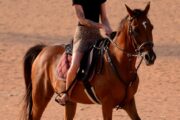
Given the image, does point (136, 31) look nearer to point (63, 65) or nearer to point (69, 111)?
point (63, 65)

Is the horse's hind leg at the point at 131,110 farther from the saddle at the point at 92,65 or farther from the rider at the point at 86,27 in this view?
the rider at the point at 86,27

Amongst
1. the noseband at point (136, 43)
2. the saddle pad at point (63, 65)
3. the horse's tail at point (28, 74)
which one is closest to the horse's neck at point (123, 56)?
the noseband at point (136, 43)

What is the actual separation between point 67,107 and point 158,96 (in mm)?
3309

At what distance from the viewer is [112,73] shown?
6.57 m

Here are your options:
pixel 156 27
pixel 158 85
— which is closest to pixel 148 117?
pixel 158 85

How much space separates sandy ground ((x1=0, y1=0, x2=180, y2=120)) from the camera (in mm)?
9570

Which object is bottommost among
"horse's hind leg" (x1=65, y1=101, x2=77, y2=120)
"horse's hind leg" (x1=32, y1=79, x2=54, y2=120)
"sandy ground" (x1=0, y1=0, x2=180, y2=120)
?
"sandy ground" (x1=0, y1=0, x2=180, y2=120)

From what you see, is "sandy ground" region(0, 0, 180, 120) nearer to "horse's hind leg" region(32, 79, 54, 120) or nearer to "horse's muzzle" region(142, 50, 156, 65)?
"horse's hind leg" region(32, 79, 54, 120)

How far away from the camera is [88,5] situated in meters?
6.75

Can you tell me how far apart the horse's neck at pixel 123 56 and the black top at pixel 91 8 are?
0.42m

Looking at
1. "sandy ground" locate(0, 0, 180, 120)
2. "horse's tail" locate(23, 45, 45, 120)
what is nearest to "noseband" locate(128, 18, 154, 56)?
"horse's tail" locate(23, 45, 45, 120)

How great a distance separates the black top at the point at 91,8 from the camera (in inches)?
265

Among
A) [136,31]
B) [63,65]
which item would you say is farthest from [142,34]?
[63,65]

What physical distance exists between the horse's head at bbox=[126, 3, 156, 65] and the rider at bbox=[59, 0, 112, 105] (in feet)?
1.64
